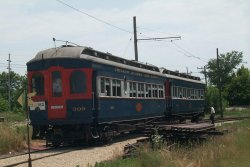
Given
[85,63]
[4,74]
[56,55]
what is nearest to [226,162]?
[85,63]

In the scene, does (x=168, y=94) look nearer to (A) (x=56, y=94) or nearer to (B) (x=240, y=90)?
(A) (x=56, y=94)

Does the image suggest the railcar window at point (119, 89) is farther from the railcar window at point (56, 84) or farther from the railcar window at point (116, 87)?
the railcar window at point (56, 84)

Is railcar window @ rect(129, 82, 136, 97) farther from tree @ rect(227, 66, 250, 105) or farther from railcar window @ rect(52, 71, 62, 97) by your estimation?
tree @ rect(227, 66, 250, 105)

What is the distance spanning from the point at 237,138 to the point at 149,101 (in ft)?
22.9

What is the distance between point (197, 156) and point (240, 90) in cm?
7854

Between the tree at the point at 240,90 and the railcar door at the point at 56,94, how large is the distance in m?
74.2

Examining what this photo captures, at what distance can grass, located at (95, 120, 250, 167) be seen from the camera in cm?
1241

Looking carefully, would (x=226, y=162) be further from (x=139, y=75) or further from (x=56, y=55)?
(x=139, y=75)

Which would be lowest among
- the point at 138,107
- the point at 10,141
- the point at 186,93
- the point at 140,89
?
the point at 10,141

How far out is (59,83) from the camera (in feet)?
61.0

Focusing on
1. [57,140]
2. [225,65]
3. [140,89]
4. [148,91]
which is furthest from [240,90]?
[57,140]

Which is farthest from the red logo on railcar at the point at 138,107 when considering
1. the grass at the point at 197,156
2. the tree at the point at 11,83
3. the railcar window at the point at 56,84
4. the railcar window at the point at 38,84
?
the tree at the point at 11,83

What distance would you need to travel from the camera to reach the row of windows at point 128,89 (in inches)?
758

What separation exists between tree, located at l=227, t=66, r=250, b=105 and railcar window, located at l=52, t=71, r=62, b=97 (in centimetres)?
7416
